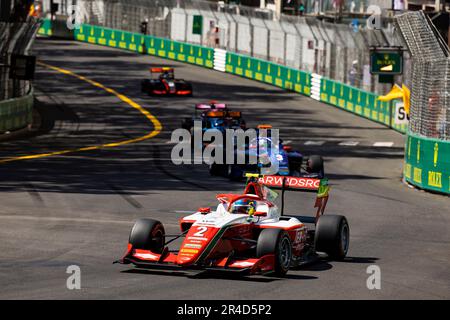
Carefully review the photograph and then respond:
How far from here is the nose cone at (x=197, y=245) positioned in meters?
14.9

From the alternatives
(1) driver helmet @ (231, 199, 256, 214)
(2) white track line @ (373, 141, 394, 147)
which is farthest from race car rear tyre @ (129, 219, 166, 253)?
(2) white track line @ (373, 141, 394, 147)

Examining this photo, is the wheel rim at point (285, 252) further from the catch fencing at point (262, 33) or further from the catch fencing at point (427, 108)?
the catch fencing at point (262, 33)

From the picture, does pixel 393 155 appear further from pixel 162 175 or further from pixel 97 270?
pixel 97 270

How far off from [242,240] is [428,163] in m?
14.2

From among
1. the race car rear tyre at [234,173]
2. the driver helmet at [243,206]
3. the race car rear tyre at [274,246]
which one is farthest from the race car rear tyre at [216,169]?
the race car rear tyre at [274,246]

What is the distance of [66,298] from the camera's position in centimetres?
1326

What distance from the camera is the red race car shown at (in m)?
54.0

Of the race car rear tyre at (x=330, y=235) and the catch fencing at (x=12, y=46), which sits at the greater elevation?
the catch fencing at (x=12, y=46)

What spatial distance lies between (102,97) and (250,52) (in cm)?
1123

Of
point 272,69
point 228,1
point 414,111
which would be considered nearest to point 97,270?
point 414,111

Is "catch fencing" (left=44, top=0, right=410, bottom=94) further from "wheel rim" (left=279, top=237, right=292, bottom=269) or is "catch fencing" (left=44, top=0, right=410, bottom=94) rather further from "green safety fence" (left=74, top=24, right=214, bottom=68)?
"wheel rim" (left=279, top=237, right=292, bottom=269)

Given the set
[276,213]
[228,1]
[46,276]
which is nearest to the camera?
[46,276]

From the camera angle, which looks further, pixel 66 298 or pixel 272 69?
pixel 272 69

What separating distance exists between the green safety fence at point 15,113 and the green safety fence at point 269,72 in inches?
715
